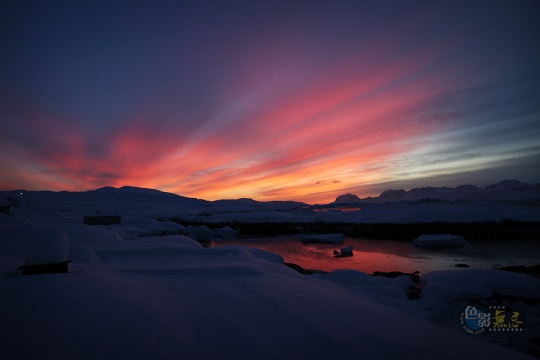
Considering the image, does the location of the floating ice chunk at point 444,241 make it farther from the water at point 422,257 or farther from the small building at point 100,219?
the small building at point 100,219

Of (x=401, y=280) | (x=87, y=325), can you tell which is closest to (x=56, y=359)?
(x=87, y=325)

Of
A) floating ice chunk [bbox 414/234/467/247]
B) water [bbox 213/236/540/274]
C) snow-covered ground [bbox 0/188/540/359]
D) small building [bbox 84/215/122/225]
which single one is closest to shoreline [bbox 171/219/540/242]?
water [bbox 213/236/540/274]

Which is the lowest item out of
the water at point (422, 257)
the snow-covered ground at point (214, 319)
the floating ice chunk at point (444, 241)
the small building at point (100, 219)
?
the water at point (422, 257)

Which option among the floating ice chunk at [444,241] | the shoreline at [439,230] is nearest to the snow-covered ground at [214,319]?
the floating ice chunk at [444,241]

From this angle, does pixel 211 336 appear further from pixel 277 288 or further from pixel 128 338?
pixel 277 288

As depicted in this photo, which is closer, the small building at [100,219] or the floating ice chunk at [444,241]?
the floating ice chunk at [444,241]

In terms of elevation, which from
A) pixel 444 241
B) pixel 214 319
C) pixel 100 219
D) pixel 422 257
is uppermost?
pixel 100 219

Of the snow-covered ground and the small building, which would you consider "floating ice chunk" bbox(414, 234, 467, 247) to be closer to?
the snow-covered ground

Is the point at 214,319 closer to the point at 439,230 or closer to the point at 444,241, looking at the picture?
the point at 444,241

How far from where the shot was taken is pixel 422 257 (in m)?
13.6

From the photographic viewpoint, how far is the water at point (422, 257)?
37.7ft

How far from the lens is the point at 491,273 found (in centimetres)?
703

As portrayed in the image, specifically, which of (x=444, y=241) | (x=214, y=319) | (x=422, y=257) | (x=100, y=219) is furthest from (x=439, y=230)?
(x=100, y=219)

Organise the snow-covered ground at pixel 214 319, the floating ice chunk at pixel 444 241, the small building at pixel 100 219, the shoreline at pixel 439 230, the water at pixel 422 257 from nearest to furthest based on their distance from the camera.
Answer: the snow-covered ground at pixel 214 319
the water at pixel 422 257
the floating ice chunk at pixel 444 241
the shoreline at pixel 439 230
the small building at pixel 100 219
